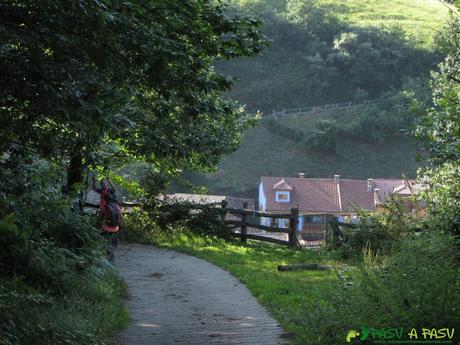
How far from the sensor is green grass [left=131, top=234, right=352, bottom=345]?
645 cm

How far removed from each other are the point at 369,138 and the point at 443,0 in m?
72.4

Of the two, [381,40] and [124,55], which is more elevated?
[381,40]

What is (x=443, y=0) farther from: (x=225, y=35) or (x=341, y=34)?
(x=341, y=34)

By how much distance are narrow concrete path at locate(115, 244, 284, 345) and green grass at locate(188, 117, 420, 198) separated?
184 feet

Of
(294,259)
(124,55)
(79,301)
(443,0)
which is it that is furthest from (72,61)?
(294,259)

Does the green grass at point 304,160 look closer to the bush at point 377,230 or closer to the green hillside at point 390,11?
the green hillside at point 390,11

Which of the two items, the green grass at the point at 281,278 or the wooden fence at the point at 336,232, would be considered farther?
the wooden fence at the point at 336,232

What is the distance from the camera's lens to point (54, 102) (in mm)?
5848

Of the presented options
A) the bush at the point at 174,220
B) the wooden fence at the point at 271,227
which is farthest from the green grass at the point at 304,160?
the wooden fence at the point at 271,227

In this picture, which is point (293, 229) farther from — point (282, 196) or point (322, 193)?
point (322, 193)

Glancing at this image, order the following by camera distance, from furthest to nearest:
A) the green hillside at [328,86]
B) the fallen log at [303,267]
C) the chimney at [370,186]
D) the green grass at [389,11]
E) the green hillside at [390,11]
A: the green hillside at [390,11], the green grass at [389,11], the green hillside at [328,86], the chimney at [370,186], the fallen log at [303,267]

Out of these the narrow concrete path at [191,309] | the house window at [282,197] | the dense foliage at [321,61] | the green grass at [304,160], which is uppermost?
the dense foliage at [321,61]

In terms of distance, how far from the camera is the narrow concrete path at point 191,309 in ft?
24.4

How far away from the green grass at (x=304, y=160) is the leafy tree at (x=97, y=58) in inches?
2416
